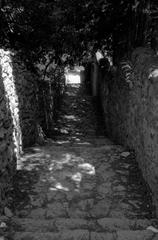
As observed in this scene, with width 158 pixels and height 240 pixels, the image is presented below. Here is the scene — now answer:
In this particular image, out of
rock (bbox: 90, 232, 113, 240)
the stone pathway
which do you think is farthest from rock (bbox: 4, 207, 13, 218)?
rock (bbox: 90, 232, 113, 240)

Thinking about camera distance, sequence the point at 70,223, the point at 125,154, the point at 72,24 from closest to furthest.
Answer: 1. the point at 70,223
2. the point at 125,154
3. the point at 72,24

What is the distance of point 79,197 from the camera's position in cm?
481

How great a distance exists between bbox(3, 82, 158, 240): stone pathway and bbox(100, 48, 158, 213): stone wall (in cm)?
32

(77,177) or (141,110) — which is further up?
(141,110)

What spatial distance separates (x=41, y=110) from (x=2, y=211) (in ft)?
15.9

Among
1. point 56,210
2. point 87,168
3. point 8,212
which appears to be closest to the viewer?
point 8,212

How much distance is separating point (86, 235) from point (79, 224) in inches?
15.1

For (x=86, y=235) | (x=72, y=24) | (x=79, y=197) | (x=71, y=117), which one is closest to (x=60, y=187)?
(x=79, y=197)

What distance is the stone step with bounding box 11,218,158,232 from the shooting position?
387cm

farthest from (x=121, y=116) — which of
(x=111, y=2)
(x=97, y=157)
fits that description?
(x=111, y=2)

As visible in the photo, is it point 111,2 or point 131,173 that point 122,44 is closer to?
point 111,2

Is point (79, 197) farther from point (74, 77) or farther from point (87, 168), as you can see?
point (74, 77)

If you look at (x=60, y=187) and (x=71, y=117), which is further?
(x=71, y=117)

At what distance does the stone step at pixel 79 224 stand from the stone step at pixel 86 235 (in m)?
0.21
